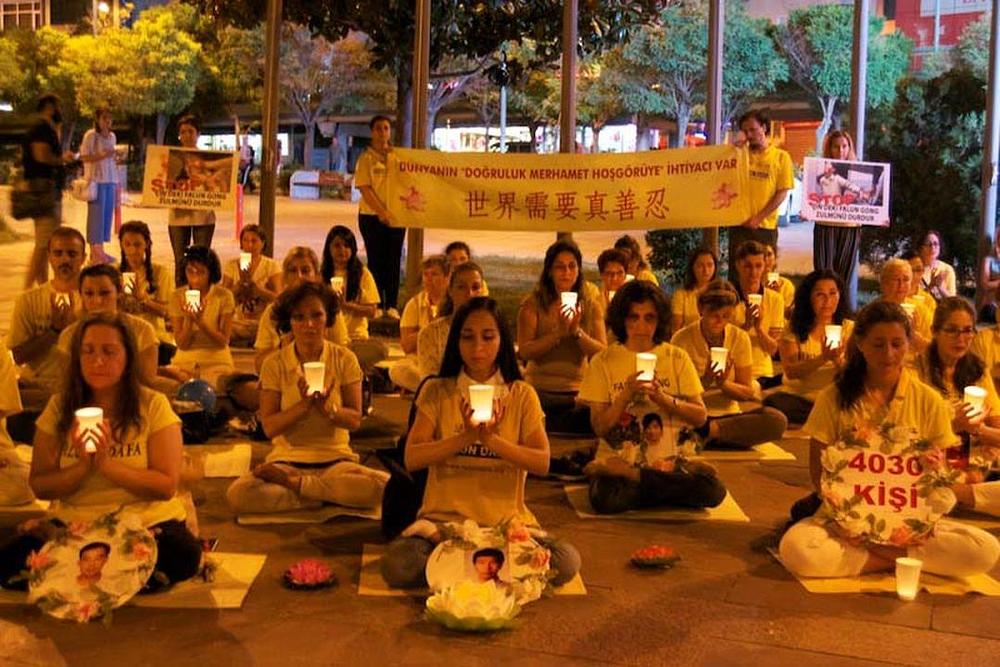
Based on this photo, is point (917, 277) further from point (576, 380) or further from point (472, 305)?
point (472, 305)

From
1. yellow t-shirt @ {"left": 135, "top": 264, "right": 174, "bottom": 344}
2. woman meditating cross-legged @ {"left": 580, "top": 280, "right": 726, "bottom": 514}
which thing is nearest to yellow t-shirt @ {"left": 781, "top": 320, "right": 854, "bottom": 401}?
woman meditating cross-legged @ {"left": 580, "top": 280, "right": 726, "bottom": 514}

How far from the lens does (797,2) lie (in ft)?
145

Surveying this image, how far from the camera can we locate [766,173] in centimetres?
1062

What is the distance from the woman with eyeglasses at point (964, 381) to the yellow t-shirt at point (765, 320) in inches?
81.5

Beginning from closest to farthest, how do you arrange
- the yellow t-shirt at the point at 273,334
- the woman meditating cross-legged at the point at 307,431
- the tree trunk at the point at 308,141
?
the woman meditating cross-legged at the point at 307,431 < the yellow t-shirt at the point at 273,334 < the tree trunk at the point at 308,141

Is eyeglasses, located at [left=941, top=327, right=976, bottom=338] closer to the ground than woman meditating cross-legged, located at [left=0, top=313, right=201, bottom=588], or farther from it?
farther from it

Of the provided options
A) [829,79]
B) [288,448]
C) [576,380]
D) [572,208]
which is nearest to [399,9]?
[572,208]

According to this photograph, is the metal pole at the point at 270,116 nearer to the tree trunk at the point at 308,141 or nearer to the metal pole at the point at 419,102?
the metal pole at the point at 419,102

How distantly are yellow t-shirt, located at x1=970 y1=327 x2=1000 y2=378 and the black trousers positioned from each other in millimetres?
6143

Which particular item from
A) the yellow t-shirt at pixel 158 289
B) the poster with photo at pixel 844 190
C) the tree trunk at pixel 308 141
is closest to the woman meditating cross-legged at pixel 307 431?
the yellow t-shirt at pixel 158 289

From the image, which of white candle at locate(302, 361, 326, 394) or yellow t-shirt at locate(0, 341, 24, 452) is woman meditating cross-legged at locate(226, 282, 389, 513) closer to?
white candle at locate(302, 361, 326, 394)

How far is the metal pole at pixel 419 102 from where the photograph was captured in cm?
1183

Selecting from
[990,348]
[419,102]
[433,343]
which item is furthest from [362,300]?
[990,348]

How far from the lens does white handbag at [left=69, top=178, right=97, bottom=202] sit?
1527cm
